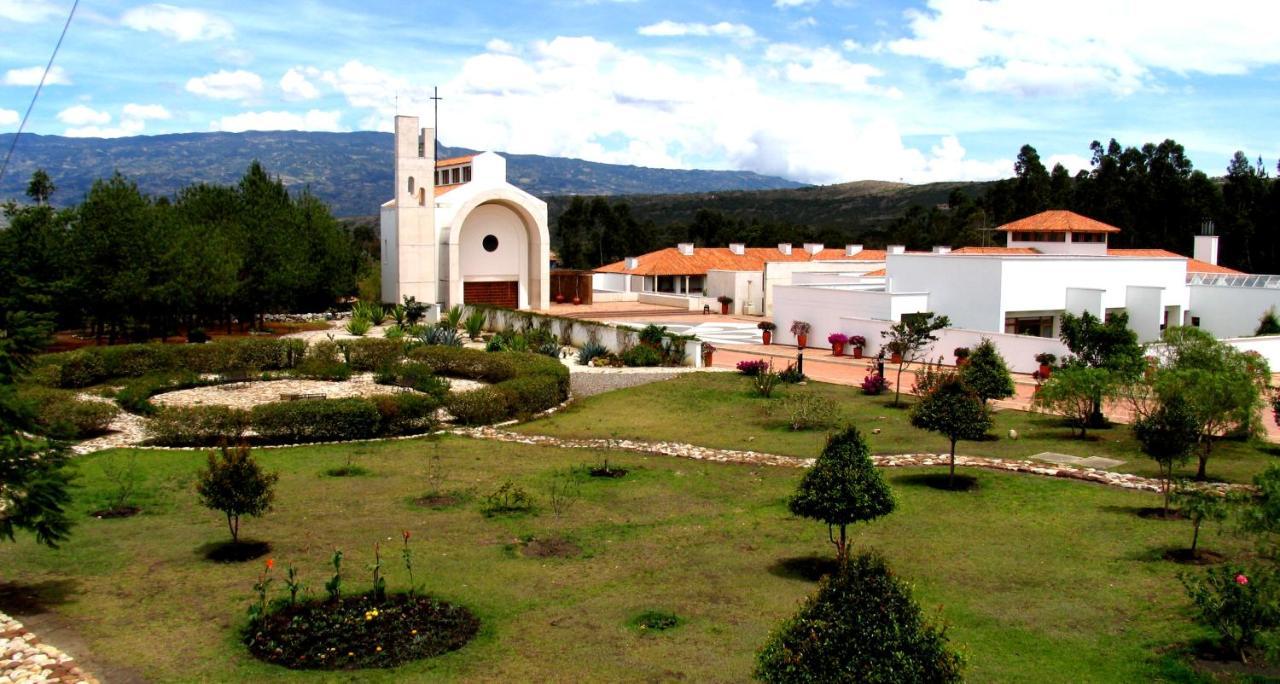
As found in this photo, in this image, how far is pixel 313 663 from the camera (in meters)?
8.16

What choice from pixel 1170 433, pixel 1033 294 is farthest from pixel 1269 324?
pixel 1170 433

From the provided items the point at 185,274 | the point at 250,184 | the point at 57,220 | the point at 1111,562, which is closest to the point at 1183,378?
the point at 1111,562

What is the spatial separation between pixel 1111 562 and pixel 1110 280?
94.3 ft

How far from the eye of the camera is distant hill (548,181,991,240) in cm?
13550

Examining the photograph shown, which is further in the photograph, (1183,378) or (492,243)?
(492,243)

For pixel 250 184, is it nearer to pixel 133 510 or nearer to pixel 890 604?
pixel 133 510

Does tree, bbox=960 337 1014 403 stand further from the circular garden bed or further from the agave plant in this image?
the agave plant

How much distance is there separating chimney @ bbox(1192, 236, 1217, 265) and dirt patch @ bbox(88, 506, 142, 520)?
172 feet

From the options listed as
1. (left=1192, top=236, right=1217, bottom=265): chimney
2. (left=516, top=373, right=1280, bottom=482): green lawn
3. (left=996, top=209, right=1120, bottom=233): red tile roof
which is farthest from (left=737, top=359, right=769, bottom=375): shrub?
(left=1192, top=236, right=1217, bottom=265): chimney

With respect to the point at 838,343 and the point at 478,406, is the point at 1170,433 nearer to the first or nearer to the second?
the point at 478,406

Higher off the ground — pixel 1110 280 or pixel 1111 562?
pixel 1110 280

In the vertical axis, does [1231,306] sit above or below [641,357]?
above

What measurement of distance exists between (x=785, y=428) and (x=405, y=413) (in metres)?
7.47

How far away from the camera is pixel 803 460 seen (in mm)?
16578
